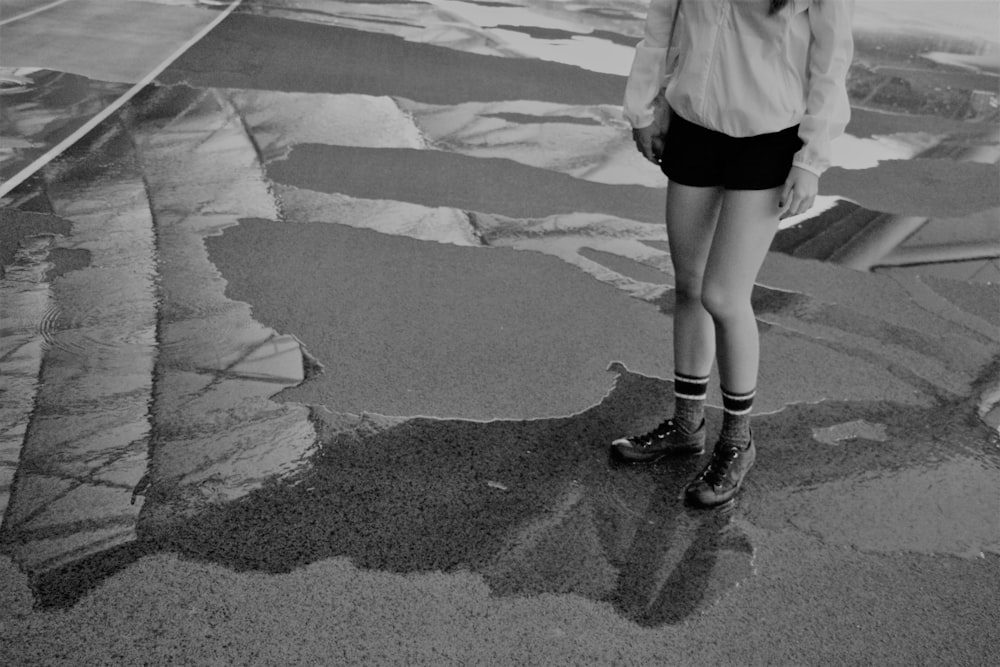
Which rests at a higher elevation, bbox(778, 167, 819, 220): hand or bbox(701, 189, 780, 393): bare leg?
bbox(778, 167, 819, 220): hand

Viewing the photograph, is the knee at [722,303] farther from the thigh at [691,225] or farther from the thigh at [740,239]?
the thigh at [691,225]

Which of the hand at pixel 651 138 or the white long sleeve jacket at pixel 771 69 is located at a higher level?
the white long sleeve jacket at pixel 771 69

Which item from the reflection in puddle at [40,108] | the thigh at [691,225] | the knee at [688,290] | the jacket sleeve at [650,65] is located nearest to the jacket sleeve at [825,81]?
the thigh at [691,225]

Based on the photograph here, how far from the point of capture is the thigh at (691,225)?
3.35m

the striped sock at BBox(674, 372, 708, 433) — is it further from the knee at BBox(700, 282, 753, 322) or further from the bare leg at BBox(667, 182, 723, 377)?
the knee at BBox(700, 282, 753, 322)

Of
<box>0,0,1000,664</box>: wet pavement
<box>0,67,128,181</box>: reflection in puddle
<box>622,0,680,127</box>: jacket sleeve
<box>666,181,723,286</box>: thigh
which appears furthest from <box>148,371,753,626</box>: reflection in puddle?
<box>0,67,128,181</box>: reflection in puddle

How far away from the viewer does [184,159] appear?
24.0 ft

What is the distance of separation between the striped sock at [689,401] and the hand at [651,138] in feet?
2.65

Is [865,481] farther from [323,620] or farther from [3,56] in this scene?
[3,56]

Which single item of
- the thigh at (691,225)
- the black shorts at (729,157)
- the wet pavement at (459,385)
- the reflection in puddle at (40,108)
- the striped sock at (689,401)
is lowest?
the reflection in puddle at (40,108)

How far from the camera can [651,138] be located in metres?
3.43

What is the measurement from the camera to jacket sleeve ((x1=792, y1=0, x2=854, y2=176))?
294 cm

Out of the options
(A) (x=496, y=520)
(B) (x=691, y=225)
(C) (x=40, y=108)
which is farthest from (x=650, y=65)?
(C) (x=40, y=108)

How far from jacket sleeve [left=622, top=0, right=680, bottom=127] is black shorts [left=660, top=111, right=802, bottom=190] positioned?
0.10 meters
